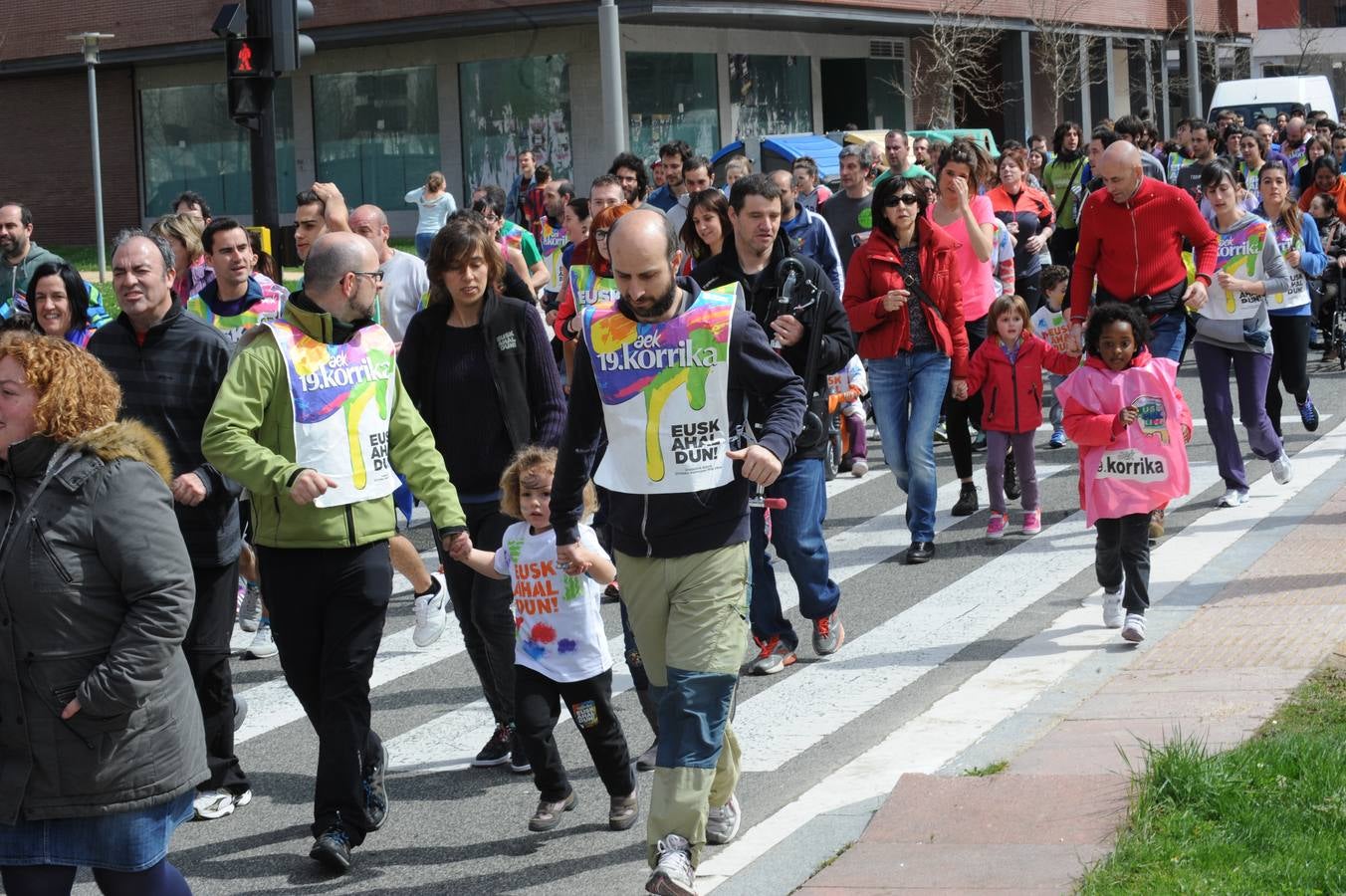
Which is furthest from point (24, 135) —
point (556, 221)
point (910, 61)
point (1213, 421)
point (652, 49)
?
point (1213, 421)

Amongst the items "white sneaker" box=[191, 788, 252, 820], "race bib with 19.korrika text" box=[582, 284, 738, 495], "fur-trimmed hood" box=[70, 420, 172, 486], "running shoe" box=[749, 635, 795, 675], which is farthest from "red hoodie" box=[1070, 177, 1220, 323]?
"fur-trimmed hood" box=[70, 420, 172, 486]

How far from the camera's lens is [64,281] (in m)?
8.23

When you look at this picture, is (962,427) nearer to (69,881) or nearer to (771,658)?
(771,658)

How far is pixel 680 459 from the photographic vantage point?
5484mm

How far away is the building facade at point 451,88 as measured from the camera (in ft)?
128

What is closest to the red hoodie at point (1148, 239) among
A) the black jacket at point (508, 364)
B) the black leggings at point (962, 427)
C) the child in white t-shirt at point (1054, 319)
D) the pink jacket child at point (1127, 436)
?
the black leggings at point (962, 427)

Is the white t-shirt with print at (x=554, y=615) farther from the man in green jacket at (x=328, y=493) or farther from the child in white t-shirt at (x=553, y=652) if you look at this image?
the man in green jacket at (x=328, y=493)

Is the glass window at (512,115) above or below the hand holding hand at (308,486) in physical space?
above

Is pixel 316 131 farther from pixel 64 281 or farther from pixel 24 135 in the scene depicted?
pixel 64 281

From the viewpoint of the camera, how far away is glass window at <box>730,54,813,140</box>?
138 feet

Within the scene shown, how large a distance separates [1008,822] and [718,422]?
4.75 feet

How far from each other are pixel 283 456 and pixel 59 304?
8.74ft

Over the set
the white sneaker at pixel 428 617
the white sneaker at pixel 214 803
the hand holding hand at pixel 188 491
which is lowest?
the white sneaker at pixel 214 803

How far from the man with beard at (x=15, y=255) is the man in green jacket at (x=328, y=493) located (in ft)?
14.0
